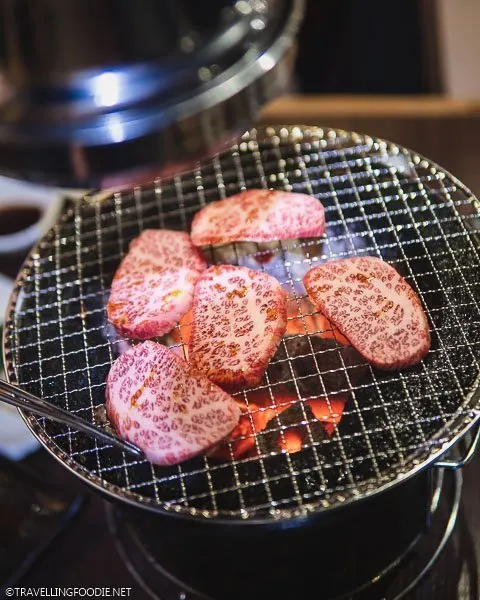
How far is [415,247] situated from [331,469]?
30.0 inches

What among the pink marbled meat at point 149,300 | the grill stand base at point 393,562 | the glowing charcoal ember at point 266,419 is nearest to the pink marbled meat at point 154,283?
the pink marbled meat at point 149,300

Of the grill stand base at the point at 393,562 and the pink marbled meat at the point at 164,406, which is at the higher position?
the pink marbled meat at the point at 164,406

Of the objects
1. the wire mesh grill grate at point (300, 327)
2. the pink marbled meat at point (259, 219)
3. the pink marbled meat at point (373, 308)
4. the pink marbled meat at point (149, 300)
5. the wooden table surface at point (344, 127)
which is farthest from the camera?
the wooden table surface at point (344, 127)

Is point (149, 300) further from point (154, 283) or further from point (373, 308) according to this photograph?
point (373, 308)

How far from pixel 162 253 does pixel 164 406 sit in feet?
1.87

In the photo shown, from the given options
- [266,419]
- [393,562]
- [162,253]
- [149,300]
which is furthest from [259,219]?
[393,562]

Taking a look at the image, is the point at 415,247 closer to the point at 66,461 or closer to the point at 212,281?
the point at 212,281

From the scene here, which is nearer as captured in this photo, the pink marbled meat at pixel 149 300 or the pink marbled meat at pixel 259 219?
the pink marbled meat at pixel 149 300

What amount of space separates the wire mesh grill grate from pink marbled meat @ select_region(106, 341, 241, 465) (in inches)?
2.7

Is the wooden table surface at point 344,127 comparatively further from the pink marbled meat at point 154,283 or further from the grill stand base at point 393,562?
the pink marbled meat at point 154,283

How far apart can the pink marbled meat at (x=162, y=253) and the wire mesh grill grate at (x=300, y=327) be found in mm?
76

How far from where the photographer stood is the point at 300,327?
73.5 inches

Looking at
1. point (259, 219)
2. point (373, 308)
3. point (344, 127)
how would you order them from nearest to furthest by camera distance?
point (373, 308)
point (259, 219)
point (344, 127)

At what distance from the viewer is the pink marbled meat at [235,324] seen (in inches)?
67.8
